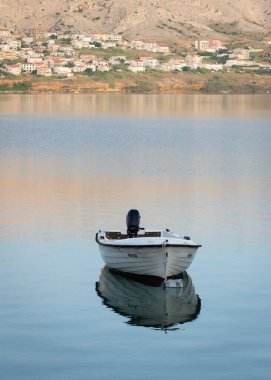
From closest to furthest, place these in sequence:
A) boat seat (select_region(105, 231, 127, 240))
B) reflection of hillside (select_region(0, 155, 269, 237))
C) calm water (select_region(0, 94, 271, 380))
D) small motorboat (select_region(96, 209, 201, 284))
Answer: calm water (select_region(0, 94, 271, 380)) → small motorboat (select_region(96, 209, 201, 284)) → boat seat (select_region(105, 231, 127, 240)) → reflection of hillside (select_region(0, 155, 269, 237))

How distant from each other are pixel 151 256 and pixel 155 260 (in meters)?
0.13

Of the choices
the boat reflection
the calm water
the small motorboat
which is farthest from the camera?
the small motorboat

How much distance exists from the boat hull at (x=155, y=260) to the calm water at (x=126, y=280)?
0.38 m

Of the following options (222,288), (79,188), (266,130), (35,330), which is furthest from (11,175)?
(266,130)

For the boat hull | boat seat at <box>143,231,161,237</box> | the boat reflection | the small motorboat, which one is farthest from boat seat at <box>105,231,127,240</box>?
the boat hull

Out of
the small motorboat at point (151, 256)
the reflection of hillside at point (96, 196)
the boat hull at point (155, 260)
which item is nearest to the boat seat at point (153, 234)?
the small motorboat at point (151, 256)

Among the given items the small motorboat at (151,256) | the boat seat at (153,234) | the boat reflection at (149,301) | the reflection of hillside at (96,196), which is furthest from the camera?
the reflection of hillside at (96,196)

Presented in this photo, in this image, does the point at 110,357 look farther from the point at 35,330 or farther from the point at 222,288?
the point at 222,288

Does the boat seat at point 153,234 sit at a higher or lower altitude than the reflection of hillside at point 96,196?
higher

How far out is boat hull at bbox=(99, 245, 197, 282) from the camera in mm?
24078

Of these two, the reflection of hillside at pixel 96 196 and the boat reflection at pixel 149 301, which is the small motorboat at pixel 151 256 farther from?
the reflection of hillside at pixel 96 196

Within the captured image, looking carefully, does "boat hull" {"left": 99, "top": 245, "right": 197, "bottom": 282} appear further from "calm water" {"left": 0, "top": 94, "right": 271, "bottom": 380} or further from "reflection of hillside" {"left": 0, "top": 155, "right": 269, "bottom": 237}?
"reflection of hillside" {"left": 0, "top": 155, "right": 269, "bottom": 237}

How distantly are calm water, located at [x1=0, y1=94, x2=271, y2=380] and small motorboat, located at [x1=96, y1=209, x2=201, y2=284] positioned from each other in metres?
0.38

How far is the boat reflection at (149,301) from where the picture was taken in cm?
2141
